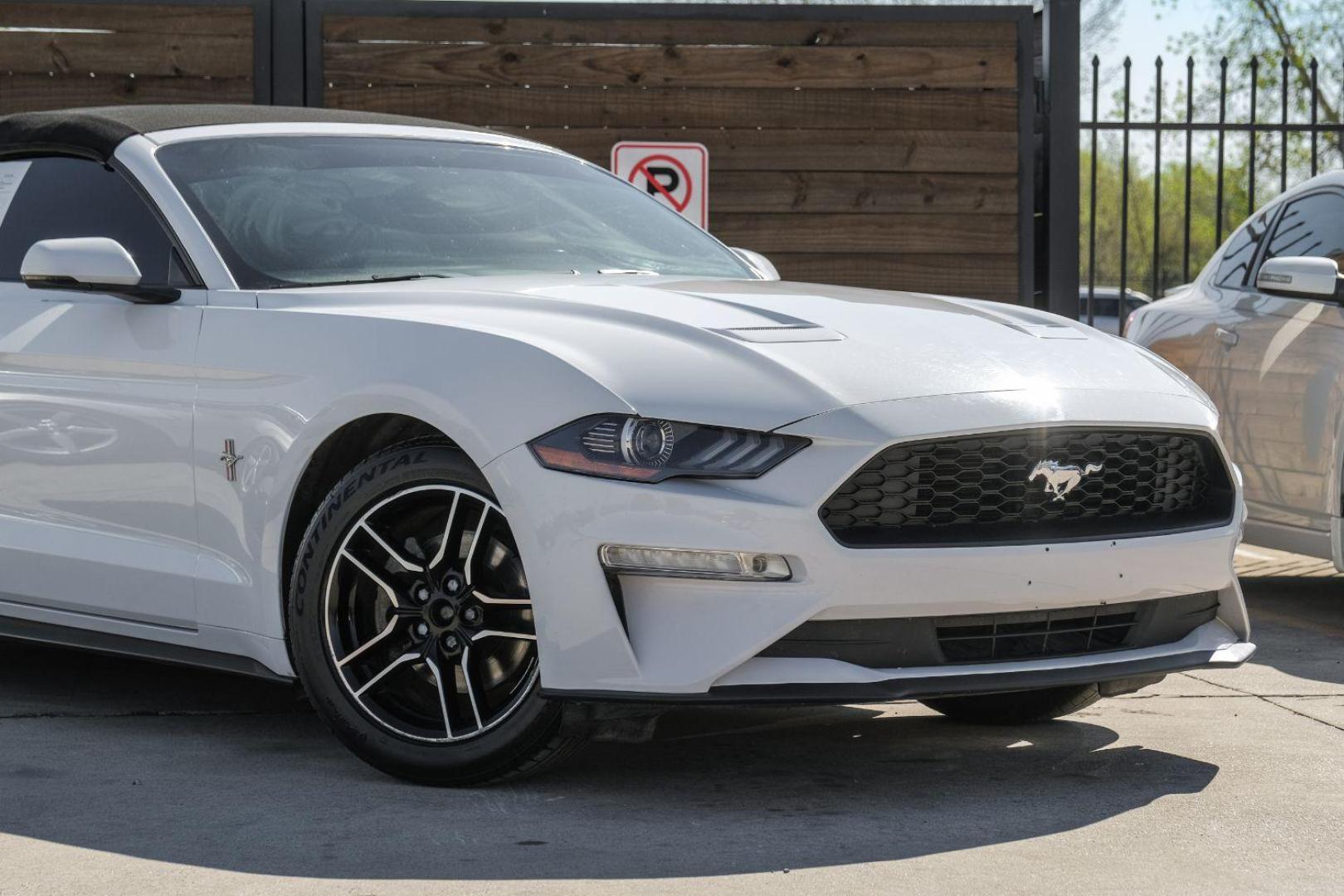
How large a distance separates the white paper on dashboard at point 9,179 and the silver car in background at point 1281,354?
425cm

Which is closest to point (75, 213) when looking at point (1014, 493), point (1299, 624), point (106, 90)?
point (1014, 493)

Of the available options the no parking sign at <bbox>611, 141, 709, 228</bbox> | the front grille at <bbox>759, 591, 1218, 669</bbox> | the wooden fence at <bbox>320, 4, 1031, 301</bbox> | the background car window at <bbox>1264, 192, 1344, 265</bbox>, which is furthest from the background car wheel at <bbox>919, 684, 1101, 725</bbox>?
the wooden fence at <bbox>320, 4, 1031, 301</bbox>

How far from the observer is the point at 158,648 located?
4.86 meters

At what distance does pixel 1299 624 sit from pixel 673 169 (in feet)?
14.0

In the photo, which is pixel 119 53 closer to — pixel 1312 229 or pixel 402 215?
pixel 402 215

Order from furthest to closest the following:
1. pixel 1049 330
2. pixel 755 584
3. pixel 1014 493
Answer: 1. pixel 1049 330
2. pixel 1014 493
3. pixel 755 584

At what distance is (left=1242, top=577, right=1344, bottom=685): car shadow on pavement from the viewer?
626cm

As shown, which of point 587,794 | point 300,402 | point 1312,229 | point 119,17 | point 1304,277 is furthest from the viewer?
point 119,17

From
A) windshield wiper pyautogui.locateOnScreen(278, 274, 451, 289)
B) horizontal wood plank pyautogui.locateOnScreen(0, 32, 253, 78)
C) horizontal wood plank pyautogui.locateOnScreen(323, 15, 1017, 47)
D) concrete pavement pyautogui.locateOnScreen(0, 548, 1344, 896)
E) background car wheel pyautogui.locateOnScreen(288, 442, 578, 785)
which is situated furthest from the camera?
horizontal wood plank pyautogui.locateOnScreen(323, 15, 1017, 47)

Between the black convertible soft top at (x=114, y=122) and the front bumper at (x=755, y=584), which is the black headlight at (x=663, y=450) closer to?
the front bumper at (x=755, y=584)

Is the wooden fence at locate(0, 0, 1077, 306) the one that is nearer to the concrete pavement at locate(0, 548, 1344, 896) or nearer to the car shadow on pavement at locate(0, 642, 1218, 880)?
the concrete pavement at locate(0, 548, 1344, 896)

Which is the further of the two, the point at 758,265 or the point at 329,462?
the point at 758,265

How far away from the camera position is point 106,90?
A: 1012 centimetres

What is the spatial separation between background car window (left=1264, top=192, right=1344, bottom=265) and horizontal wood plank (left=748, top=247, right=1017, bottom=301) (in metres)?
2.79
